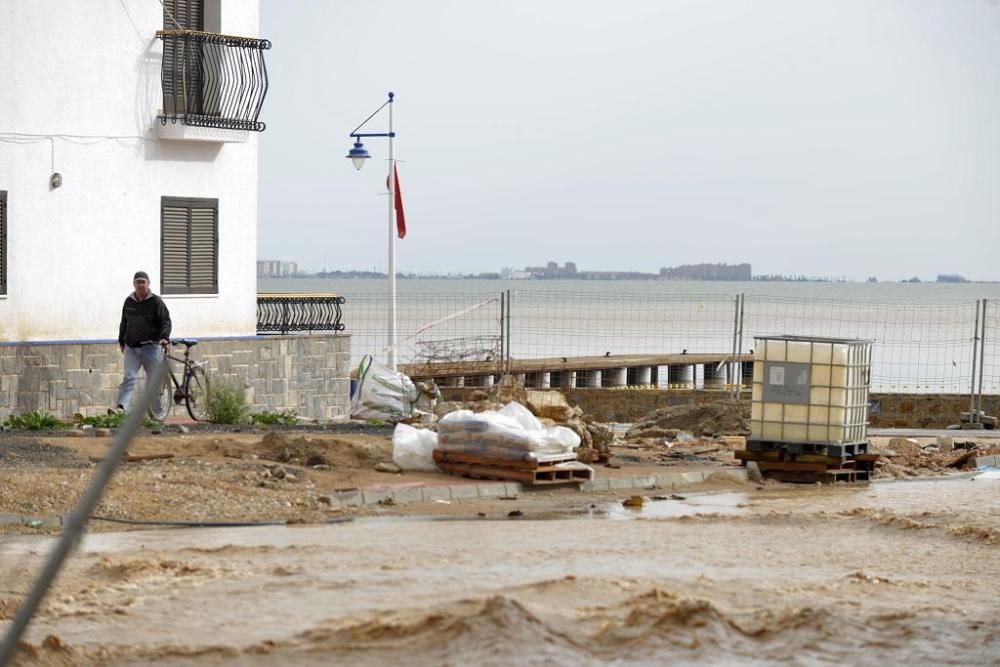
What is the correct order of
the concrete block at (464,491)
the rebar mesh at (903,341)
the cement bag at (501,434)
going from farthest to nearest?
the rebar mesh at (903,341) → the cement bag at (501,434) → the concrete block at (464,491)

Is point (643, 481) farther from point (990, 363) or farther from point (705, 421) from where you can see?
point (990, 363)

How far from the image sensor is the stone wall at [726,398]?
104 feet

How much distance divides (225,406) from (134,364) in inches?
58.8

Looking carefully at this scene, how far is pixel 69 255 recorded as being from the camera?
24.3m

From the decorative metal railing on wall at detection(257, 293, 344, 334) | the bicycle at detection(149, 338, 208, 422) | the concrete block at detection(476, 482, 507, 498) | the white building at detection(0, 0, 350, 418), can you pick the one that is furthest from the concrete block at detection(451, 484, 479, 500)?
the decorative metal railing on wall at detection(257, 293, 344, 334)

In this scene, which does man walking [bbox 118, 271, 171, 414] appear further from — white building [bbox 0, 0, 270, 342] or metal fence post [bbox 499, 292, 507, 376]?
metal fence post [bbox 499, 292, 507, 376]

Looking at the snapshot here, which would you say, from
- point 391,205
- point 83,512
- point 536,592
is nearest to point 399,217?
point 391,205

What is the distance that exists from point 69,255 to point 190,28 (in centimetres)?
460

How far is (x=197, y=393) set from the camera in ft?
76.9

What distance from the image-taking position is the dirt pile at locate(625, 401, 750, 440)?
1044 inches

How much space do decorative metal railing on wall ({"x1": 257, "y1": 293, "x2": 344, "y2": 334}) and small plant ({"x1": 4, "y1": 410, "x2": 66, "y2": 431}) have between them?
777 centimetres

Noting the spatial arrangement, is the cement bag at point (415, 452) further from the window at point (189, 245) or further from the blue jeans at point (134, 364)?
the window at point (189, 245)

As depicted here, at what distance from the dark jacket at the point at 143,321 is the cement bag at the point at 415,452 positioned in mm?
5284

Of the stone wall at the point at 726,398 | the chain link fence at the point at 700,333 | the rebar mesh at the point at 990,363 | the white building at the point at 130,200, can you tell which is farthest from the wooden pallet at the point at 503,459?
the chain link fence at the point at 700,333
